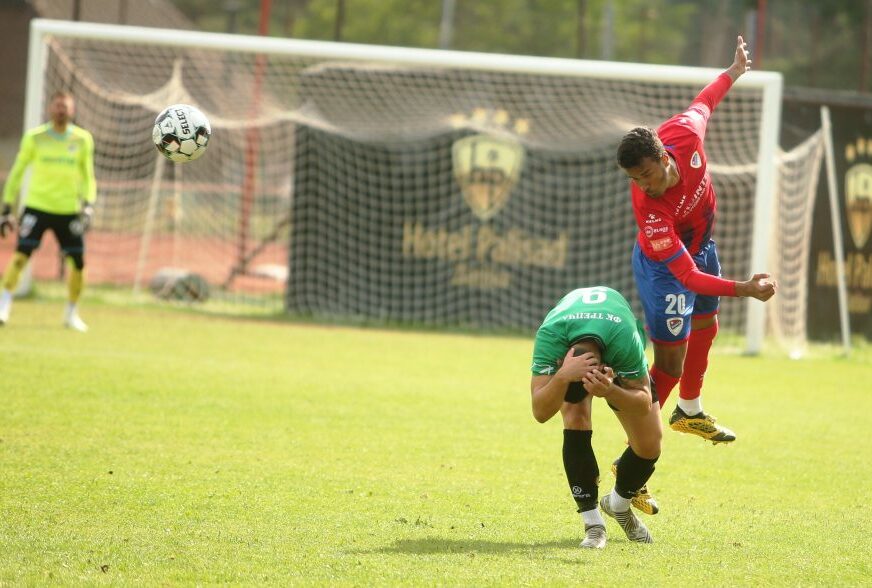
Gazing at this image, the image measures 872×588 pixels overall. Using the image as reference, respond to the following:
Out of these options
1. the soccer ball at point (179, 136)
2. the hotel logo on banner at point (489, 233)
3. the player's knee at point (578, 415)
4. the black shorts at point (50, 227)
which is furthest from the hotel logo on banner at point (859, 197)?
the player's knee at point (578, 415)

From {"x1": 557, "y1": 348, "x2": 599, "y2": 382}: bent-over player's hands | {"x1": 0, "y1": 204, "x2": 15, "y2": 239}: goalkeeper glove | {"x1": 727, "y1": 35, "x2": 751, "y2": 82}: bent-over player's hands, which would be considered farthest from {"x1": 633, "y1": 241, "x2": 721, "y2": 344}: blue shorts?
{"x1": 0, "y1": 204, "x2": 15, "y2": 239}: goalkeeper glove

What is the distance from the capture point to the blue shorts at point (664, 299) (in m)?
6.93

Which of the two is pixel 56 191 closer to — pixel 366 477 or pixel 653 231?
pixel 366 477

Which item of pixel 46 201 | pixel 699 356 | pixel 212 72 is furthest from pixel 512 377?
pixel 212 72

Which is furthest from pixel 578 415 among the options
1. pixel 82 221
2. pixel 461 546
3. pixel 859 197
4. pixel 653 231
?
pixel 859 197

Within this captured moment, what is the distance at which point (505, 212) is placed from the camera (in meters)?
17.4

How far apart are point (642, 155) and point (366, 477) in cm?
262

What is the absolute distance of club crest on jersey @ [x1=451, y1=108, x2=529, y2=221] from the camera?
57.0 ft

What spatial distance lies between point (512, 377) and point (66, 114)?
5952 mm

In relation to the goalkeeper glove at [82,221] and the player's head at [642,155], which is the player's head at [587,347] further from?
the goalkeeper glove at [82,221]

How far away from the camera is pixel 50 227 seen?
13.6m

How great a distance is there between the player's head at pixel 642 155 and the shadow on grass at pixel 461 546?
6.49 feet

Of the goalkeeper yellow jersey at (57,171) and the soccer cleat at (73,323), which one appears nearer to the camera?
the goalkeeper yellow jersey at (57,171)

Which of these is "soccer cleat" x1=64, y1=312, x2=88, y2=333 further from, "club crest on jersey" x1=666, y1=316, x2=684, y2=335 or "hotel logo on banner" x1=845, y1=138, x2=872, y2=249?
"hotel logo on banner" x1=845, y1=138, x2=872, y2=249
